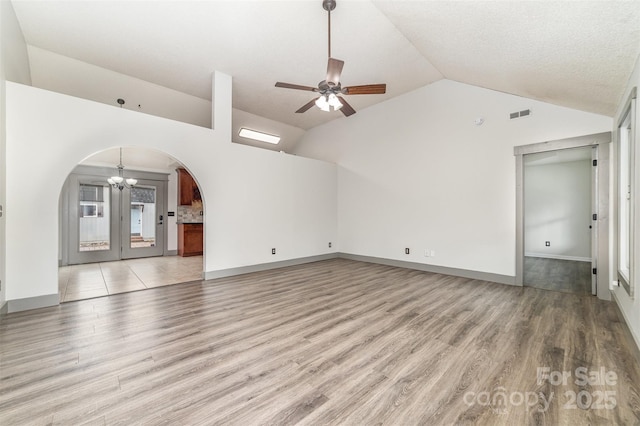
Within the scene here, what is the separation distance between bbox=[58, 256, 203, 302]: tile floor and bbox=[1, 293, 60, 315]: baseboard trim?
0.24m

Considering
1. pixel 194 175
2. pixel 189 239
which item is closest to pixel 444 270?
pixel 194 175

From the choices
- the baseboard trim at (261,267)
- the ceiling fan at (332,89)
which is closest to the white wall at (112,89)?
the ceiling fan at (332,89)

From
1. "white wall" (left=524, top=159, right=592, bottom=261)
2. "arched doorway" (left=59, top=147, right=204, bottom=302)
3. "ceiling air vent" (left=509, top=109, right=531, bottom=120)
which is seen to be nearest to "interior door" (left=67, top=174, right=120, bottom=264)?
"arched doorway" (left=59, top=147, right=204, bottom=302)

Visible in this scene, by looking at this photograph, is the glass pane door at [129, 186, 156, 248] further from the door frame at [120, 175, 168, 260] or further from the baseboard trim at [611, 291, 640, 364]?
the baseboard trim at [611, 291, 640, 364]

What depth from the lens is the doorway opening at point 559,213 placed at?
646cm

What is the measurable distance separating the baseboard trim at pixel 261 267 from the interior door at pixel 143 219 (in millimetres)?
4147

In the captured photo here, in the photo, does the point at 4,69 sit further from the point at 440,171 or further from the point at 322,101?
the point at 440,171

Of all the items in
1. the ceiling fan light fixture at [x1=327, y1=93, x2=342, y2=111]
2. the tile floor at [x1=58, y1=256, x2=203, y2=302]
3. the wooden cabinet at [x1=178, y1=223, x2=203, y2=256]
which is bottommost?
the tile floor at [x1=58, y1=256, x2=203, y2=302]

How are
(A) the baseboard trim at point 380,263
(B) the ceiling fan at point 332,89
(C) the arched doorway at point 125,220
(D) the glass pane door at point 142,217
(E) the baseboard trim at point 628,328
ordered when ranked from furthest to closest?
(D) the glass pane door at point 142,217 < (C) the arched doorway at point 125,220 < (A) the baseboard trim at point 380,263 < (B) the ceiling fan at point 332,89 < (E) the baseboard trim at point 628,328

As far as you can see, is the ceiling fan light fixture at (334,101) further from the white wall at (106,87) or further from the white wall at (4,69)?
the white wall at (106,87)

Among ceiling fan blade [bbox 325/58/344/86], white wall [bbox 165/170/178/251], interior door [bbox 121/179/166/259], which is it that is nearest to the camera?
ceiling fan blade [bbox 325/58/344/86]

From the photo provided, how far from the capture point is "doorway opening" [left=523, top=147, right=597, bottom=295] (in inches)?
254

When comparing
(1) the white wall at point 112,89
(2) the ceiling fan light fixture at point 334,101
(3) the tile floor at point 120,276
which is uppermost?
(1) the white wall at point 112,89

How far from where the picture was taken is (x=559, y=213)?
273 inches
